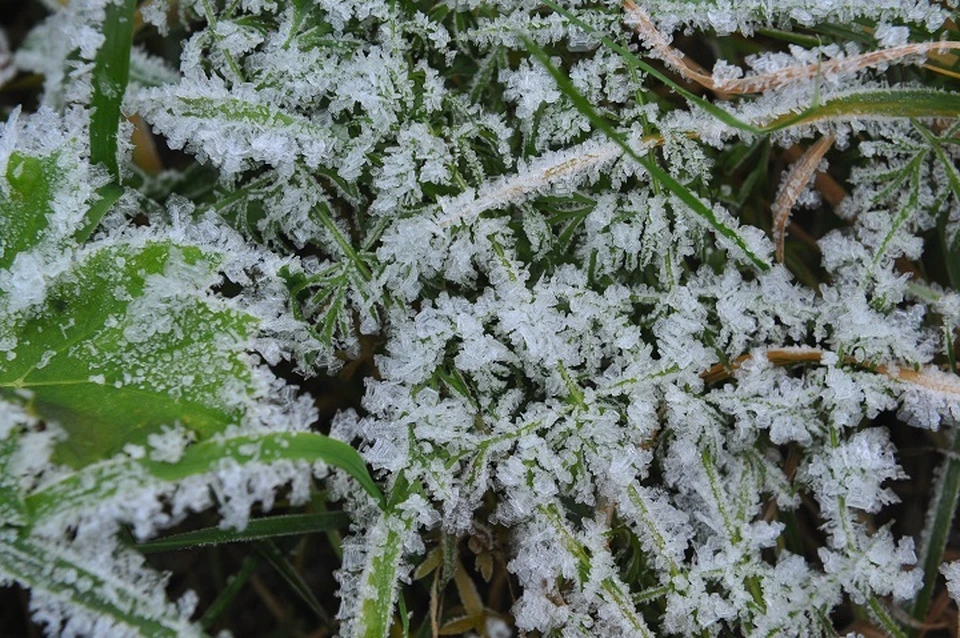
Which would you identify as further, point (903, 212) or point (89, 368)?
point (903, 212)

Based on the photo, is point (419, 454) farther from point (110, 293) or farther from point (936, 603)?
point (936, 603)

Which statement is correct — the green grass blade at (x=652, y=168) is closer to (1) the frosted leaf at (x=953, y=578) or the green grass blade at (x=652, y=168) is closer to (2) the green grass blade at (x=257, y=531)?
(1) the frosted leaf at (x=953, y=578)

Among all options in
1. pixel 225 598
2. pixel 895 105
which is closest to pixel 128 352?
pixel 225 598

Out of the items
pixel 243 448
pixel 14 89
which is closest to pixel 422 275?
pixel 243 448

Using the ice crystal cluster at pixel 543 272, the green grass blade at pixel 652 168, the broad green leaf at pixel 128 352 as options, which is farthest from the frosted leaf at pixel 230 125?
the green grass blade at pixel 652 168

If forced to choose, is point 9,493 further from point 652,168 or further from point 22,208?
point 652,168

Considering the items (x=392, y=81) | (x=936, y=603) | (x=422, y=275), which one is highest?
(x=392, y=81)
